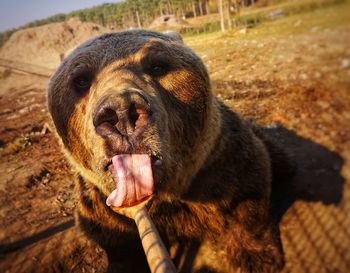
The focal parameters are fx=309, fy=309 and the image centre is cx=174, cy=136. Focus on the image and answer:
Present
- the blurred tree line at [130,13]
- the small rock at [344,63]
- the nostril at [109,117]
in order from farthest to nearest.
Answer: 1. the blurred tree line at [130,13]
2. the nostril at [109,117]
3. the small rock at [344,63]

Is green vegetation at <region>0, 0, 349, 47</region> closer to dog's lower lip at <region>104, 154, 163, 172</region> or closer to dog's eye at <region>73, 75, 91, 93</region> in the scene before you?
dog's lower lip at <region>104, 154, 163, 172</region>

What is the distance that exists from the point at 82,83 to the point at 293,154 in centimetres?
305

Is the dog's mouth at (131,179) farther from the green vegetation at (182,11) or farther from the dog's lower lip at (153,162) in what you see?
the green vegetation at (182,11)

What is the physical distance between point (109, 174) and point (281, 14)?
1.32m

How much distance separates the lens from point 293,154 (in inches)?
169

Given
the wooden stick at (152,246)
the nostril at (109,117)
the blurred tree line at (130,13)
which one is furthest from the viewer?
the blurred tree line at (130,13)

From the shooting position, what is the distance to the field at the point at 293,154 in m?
1.14

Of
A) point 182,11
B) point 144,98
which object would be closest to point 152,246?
point 144,98

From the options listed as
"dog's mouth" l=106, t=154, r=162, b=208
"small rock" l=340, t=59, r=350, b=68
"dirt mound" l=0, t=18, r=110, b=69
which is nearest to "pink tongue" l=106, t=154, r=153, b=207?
"dog's mouth" l=106, t=154, r=162, b=208

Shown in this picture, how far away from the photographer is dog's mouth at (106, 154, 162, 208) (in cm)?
181

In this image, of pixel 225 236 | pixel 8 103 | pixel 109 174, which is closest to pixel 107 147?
pixel 109 174

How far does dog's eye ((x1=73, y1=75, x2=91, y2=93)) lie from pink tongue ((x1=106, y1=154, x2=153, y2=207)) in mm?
962

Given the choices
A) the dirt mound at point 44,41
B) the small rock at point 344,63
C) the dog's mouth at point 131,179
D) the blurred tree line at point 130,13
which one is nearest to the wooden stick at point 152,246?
the dog's mouth at point 131,179

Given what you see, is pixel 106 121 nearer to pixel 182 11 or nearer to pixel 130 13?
pixel 130 13
